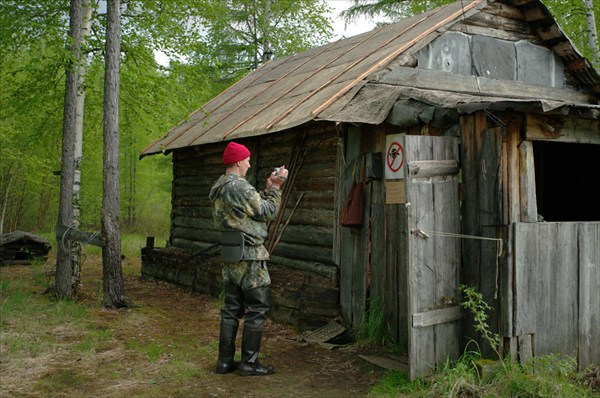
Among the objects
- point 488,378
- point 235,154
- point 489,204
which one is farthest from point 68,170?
point 488,378

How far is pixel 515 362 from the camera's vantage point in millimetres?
5273

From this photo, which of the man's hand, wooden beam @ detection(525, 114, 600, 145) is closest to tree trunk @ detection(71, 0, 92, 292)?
the man's hand

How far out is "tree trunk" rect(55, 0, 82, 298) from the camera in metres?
9.13

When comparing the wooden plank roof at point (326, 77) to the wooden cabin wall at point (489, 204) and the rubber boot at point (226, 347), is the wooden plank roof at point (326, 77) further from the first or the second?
the rubber boot at point (226, 347)

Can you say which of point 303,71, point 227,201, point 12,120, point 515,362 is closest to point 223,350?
point 227,201

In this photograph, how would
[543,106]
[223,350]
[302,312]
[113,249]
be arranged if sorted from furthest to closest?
[113,249] → [302,312] → [223,350] → [543,106]

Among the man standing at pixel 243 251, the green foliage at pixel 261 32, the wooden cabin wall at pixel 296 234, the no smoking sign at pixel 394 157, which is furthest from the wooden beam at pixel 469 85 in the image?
the green foliage at pixel 261 32

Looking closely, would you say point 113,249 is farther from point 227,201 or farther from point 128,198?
point 128,198

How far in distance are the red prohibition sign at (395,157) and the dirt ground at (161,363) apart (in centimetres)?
220

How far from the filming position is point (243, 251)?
5648mm

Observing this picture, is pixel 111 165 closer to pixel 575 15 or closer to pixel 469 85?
pixel 469 85

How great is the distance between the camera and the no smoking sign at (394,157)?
6.39 meters

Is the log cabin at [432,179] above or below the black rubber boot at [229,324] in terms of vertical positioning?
above

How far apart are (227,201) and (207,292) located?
196 inches
